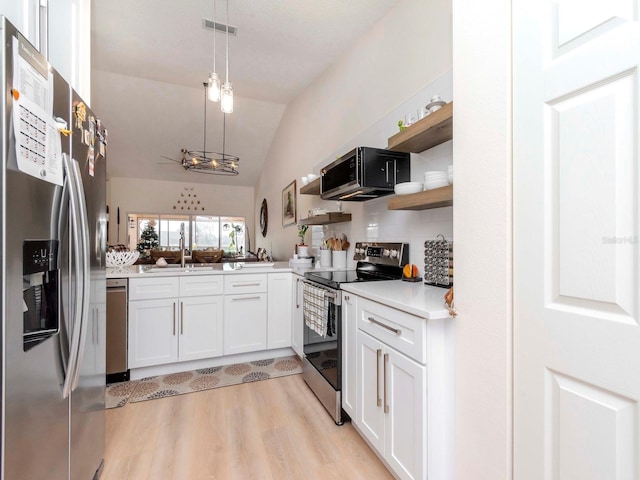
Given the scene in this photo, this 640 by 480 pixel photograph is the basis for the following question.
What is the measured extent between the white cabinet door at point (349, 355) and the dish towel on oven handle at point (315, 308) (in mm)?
212

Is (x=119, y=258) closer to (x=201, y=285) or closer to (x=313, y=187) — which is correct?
(x=201, y=285)

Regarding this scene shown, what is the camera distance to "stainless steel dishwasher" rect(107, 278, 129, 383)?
7.73 ft

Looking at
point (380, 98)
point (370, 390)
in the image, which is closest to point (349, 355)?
point (370, 390)

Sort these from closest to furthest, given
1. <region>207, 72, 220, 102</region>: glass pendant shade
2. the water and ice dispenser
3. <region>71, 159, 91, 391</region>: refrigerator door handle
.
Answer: the water and ice dispenser, <region>71, 159, 91, 391</region>: refrigerator door handle, <region>207, 72, 220, 102</region>: glass pendant shade

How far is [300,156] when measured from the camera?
14.6ft

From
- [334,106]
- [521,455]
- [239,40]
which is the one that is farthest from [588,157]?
[239,40]

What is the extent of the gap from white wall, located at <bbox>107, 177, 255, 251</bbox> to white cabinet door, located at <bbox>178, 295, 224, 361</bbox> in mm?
5960

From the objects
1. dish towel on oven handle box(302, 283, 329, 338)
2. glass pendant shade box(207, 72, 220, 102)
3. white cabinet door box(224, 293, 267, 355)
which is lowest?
white cabinet door box(224, 293, 267, 355)

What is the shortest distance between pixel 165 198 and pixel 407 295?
7777mm

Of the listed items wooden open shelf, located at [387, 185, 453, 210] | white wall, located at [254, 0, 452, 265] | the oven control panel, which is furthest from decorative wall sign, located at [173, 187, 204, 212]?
wooden open shelf, located at [387, 185, 453, 210]

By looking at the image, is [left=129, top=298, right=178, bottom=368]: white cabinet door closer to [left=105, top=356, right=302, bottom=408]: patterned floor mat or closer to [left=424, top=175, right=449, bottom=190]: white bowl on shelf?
[left=105, top=356, right=302, bottom=408]: patterned floor mat

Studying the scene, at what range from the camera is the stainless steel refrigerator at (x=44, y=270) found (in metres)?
0.79

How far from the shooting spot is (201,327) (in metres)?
2.66

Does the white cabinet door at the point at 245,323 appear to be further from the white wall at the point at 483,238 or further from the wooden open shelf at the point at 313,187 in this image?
the white wall at the point at 483,238
